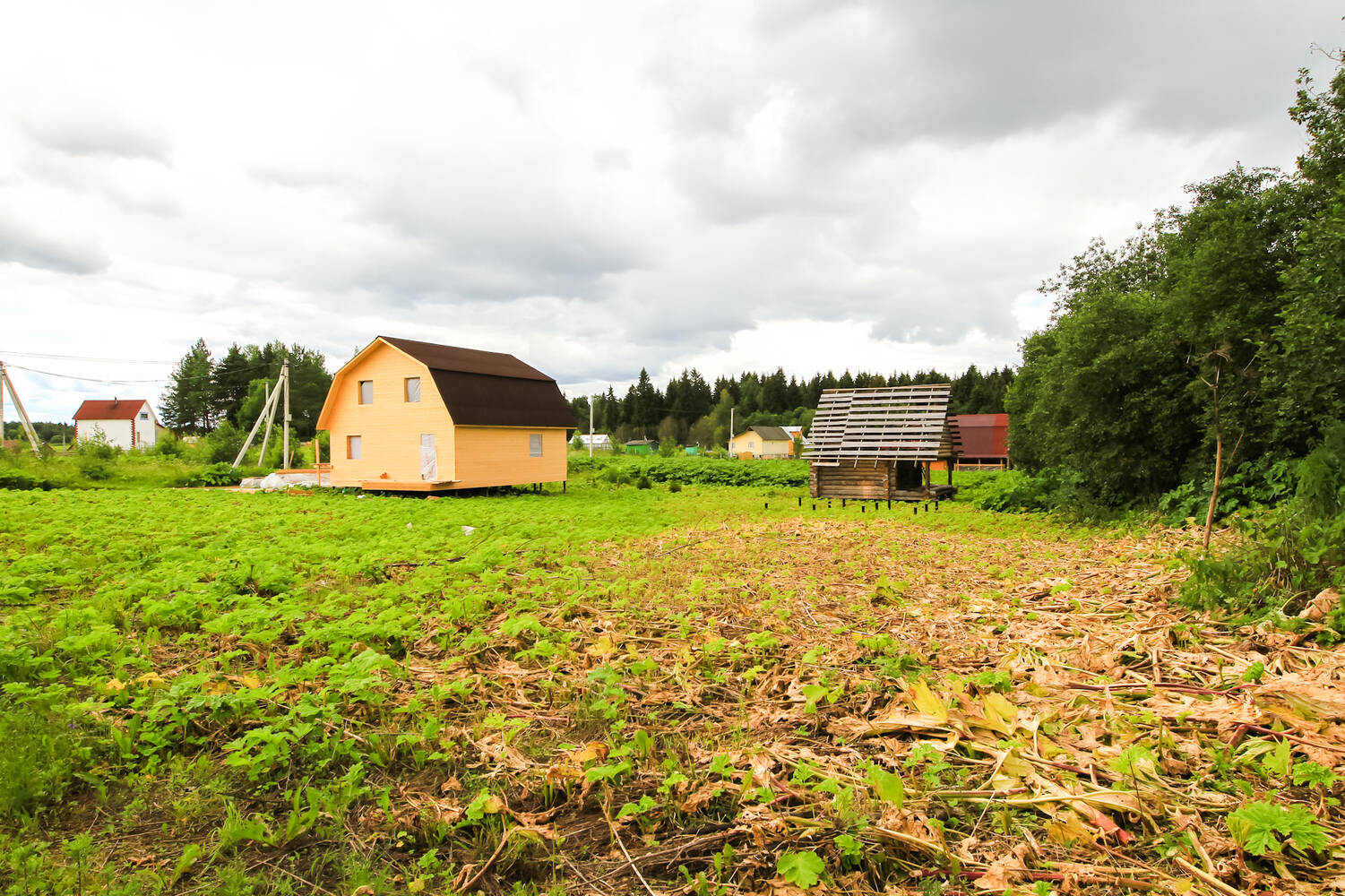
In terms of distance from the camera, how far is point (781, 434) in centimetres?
8238

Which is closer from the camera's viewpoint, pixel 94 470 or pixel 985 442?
pixel 94 470

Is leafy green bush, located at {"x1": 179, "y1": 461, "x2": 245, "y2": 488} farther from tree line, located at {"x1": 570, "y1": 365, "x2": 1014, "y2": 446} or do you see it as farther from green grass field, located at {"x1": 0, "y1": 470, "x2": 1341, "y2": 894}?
tree line, located at {"x1": 570, "y1": 365, "x2": 1014, "y2": 446}

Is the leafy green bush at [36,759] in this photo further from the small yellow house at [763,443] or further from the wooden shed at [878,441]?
the small yellow house at [763,443]

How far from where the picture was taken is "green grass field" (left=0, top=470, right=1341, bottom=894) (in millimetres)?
3061

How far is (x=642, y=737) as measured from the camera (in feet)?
13.6

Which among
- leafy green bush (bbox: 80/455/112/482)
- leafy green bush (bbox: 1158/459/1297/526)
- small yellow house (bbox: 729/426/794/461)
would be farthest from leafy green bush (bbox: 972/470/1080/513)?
small yellow house (bbox: 729/426/794/461)

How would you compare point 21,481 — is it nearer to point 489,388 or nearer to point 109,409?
point 489,388

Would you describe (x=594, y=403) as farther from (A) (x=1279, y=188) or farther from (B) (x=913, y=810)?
(B) (x=913, y=810)

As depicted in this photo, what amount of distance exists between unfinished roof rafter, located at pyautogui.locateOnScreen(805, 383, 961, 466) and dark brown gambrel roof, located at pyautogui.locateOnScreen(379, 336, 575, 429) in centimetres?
1216

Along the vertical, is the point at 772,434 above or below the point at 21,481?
above

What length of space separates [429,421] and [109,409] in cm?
7553

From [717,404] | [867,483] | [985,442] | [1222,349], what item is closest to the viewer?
[1222,349]

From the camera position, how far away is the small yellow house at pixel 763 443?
267ft

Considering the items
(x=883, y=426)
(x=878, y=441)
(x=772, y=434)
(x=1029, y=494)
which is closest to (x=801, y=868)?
(x=878, y=441)
